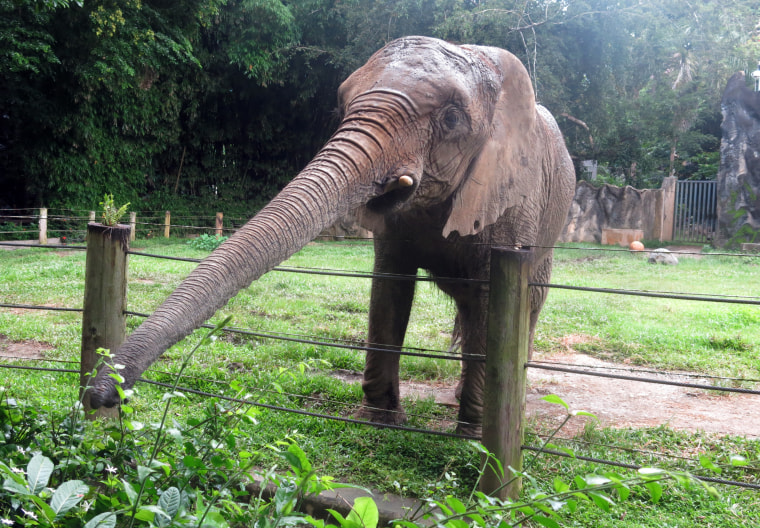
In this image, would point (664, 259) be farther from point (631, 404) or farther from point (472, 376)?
point (472, 376)

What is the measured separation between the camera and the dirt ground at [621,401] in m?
4.28

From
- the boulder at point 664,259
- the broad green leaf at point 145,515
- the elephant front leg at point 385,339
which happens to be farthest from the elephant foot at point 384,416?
the boulder at point 664,259

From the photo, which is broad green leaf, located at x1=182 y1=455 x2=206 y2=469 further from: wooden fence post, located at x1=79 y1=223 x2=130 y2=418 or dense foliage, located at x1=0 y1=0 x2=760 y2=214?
dense foliage, located at x1=0 y1=0 x2=760 y2=214

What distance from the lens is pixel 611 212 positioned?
55.4 ft

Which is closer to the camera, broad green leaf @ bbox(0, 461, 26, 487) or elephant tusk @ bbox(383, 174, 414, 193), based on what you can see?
broad green leaf @ bbox(0, 461, 26, 487)

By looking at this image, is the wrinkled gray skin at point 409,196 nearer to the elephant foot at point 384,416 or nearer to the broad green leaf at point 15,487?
the elephant foot at point 384,416

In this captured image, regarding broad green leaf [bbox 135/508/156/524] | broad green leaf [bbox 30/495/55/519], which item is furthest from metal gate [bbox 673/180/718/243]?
broad green leaf [bbox 30/495/55/519]

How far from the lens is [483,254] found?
3.57 m

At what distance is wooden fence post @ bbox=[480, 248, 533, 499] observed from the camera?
109 inches

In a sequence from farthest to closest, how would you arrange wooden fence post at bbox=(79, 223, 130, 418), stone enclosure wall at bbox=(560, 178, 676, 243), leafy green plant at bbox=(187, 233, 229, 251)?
stone enclosure wall at bbox=(560, 178, 676, 243)
leafy green plant at bbox=(187, 233, 229, 251)
wooden fence post at bbox=(79, 223, 130, 418)

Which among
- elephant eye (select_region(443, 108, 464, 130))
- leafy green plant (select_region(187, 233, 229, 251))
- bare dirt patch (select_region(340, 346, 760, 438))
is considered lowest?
bare dirt patch (select_region(340, 346, 760, 438))

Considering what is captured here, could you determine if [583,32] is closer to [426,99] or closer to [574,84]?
[574,84]

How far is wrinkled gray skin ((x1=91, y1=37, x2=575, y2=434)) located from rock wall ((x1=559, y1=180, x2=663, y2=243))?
43.5 ft

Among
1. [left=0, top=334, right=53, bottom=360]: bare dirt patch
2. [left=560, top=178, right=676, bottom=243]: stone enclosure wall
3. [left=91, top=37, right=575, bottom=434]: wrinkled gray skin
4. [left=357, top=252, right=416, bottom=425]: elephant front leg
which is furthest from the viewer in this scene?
[left=560, top=178, right=676, bottom=243]: stone enclosure wall
